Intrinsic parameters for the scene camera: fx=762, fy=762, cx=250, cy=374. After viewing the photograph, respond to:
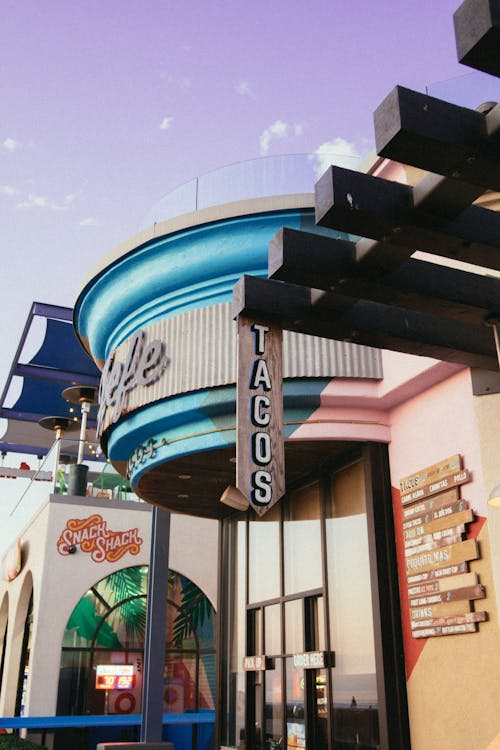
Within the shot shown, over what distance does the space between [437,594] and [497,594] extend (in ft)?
3.28

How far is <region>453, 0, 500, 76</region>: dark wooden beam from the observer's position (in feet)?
12.6

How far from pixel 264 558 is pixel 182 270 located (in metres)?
4.62

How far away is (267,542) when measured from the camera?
37.7ft

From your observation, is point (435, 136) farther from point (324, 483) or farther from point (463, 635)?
point (324, 483)

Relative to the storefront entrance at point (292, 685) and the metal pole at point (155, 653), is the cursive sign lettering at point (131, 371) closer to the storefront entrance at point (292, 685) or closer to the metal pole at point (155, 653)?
the metal pole at point (155, 653)

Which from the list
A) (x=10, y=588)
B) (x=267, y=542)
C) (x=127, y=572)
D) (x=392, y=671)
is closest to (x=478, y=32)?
(x=392, y=671)

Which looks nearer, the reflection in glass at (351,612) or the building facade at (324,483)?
the building facade at (324,483)

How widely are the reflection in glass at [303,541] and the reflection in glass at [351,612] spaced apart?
1.36 ft

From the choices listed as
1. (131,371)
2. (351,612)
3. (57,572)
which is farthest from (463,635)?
(57,572)

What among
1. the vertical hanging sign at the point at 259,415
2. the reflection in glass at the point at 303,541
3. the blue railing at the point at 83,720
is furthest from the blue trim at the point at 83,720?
the vertical hanging sign at the point at 259,415

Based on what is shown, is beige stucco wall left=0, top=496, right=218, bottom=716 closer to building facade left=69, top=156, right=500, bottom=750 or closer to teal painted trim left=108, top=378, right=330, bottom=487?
building facade left=69, top=156, right=500, bottom=750

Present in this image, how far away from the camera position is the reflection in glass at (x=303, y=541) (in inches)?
395

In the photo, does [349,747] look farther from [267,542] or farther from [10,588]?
[10,588]

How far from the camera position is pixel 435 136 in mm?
4293
